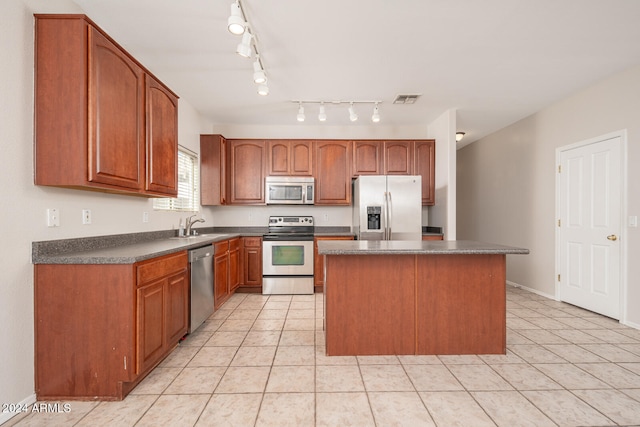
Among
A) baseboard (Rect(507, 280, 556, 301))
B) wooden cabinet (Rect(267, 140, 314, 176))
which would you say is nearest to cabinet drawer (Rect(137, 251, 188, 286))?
wooden cabinet (Rect(267, 140, 314, 176))

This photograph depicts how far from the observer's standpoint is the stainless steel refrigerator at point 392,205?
4.41m

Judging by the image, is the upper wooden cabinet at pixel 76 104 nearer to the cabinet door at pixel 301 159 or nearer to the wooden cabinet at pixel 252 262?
the wooden cabinet at pixel 252 262

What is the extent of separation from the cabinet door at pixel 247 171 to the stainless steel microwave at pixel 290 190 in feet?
0.52

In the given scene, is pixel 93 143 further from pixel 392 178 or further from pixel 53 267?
pixel 392 178

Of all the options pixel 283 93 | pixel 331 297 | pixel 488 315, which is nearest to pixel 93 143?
pixel 331 297

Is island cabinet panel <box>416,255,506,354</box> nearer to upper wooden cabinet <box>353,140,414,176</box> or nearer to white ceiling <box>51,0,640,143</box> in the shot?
white ceiling <box>51,0,640,143</box>

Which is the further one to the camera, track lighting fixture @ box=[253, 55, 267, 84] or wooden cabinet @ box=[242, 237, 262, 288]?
wooden cabinet @ box=[242, 237, 262, 288]

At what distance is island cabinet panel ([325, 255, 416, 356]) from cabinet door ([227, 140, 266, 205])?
270 cm

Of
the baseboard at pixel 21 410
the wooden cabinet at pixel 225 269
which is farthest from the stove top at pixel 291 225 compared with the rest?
the baseboard at pixel 21 410

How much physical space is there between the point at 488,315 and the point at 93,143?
3.15m

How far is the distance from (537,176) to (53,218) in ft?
18.1

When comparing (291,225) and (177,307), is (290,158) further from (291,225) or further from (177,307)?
(177,307)

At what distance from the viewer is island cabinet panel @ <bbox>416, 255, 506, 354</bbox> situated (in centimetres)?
254

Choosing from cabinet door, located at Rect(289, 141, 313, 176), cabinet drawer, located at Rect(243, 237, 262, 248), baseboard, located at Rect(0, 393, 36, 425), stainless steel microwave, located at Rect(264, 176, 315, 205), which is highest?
cabinet door, located at Rect(289, 141, 313, 176)
